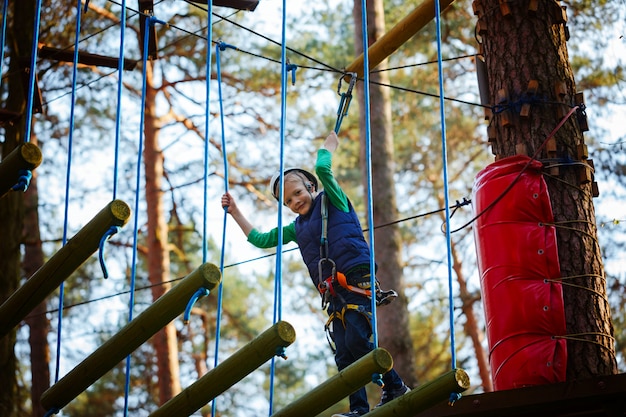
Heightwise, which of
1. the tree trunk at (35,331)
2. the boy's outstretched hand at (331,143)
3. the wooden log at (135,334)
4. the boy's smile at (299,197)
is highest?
the tree trunk at (35,331)

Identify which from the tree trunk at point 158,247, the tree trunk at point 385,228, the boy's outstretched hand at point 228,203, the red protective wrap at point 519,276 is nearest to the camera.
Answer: the red protective wrap at point 519,276

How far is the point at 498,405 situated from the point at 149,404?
1001 cm

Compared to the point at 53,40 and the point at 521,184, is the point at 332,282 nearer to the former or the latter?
the point at 521,184

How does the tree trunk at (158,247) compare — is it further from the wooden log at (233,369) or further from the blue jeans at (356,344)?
the wooden log at (233,369)

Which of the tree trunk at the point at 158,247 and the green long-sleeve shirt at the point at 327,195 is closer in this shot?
the green long-sleeve shirt at the point at 327,195

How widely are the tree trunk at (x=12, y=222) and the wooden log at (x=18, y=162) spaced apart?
11.7 ft

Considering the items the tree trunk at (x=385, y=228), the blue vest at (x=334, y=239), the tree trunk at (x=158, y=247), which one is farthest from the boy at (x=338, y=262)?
the tree trunk at (x=158, y=247)

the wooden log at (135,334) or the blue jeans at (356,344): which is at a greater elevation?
the blue jeans at (356,344)

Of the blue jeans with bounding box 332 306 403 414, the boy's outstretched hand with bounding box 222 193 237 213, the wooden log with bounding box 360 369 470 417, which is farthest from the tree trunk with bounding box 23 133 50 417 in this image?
the wooden log with bounding box 360 369 470 417

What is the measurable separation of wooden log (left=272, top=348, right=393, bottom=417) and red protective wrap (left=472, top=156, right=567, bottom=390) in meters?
1.18

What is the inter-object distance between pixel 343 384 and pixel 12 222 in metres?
5.67

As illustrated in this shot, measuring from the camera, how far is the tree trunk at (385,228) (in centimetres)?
805

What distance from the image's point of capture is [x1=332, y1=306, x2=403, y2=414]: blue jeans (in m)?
4.12

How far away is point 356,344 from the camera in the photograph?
4117mm
